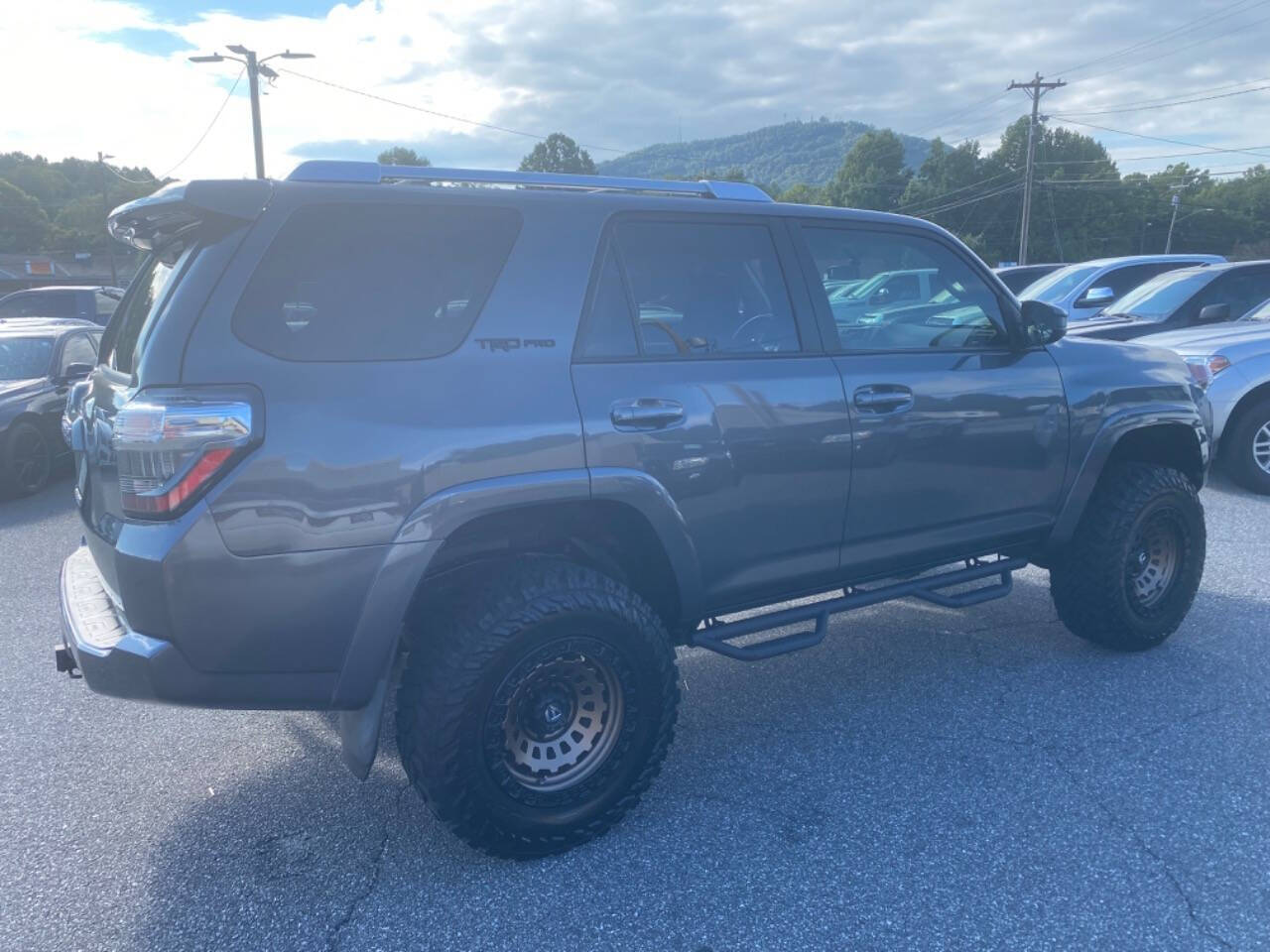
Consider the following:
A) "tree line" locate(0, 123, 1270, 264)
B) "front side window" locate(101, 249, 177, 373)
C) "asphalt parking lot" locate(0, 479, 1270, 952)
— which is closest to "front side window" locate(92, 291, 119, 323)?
"asphalt parking lot" locate(0, 479, 1270, 952)

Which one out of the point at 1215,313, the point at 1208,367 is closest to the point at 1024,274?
the point at 1215,313

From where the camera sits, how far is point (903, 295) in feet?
13.1

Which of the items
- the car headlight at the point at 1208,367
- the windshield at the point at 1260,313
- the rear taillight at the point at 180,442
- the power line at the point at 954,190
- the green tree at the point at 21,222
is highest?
the power line at the point at 954,190

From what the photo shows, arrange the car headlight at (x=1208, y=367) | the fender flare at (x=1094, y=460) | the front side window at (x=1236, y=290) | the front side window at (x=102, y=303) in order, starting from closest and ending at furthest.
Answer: the fender flare at (x=1094, y=460), the car headlight at (x=1208, y=367), the front side window at (x=1236, y=290), the front side window at (x=102, y=303)

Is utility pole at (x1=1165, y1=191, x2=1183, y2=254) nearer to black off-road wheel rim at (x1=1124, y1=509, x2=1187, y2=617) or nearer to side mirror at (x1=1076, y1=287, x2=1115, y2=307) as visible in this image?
side mirror at (x1=1076, y1=287, x2=1115, y2=307)

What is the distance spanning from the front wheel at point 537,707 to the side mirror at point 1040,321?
2.21 metres

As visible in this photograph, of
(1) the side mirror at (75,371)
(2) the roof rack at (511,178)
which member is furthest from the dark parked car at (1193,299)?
(1) the side mirror at (75,371)

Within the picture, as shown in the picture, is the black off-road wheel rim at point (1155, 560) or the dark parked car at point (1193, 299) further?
the dark parked car at point (1193, 299)

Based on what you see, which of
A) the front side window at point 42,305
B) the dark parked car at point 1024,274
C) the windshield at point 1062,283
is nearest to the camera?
the windshield at point 1062,283

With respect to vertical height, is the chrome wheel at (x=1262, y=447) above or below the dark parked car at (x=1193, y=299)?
below

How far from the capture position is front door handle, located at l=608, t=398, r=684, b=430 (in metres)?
3.07

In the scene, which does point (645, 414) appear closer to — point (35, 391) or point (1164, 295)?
point (35, 391)

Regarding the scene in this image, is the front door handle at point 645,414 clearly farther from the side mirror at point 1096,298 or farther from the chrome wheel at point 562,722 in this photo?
the side mirror at point 1096,298

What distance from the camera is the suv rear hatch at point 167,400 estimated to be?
2.50 metres
